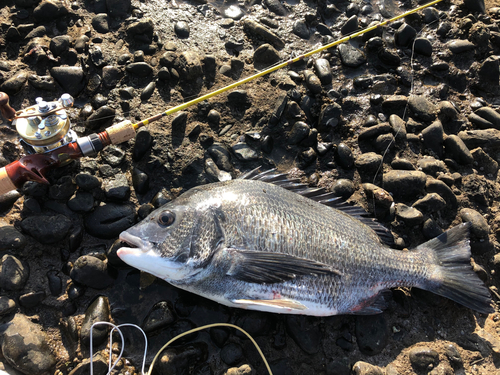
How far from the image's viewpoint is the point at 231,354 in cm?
369

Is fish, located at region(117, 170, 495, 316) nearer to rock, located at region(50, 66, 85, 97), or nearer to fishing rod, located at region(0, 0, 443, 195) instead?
fishing rod, located at region(0, 0, 443, 195)

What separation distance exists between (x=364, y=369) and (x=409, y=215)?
6.56 feet

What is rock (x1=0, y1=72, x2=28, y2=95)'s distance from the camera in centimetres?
458

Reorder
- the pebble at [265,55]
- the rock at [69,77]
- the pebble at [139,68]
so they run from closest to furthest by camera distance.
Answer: the rock at [69,77] < the pebble at [139,68] < the pebble at [265,55]

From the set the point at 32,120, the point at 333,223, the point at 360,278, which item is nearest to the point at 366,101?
the point at 333,223

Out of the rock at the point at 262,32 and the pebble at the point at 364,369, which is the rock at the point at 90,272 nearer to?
the pebble at the point at 364,369

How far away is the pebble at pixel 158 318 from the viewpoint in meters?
3.70

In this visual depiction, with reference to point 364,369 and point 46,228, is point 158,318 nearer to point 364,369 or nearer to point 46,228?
point 46,228

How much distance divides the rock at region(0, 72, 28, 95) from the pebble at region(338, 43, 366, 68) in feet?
15.9

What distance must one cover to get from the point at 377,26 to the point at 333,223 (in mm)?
3848

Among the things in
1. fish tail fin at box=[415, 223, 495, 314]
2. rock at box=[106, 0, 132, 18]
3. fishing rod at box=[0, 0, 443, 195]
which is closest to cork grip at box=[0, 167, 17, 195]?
fishing rod at box=[0, 0, 443, 195]

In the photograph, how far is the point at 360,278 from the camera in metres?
3.82

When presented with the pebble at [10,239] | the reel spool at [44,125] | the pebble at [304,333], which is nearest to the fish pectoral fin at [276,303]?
the pebble at [304,333]

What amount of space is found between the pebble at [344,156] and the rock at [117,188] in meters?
2.92
